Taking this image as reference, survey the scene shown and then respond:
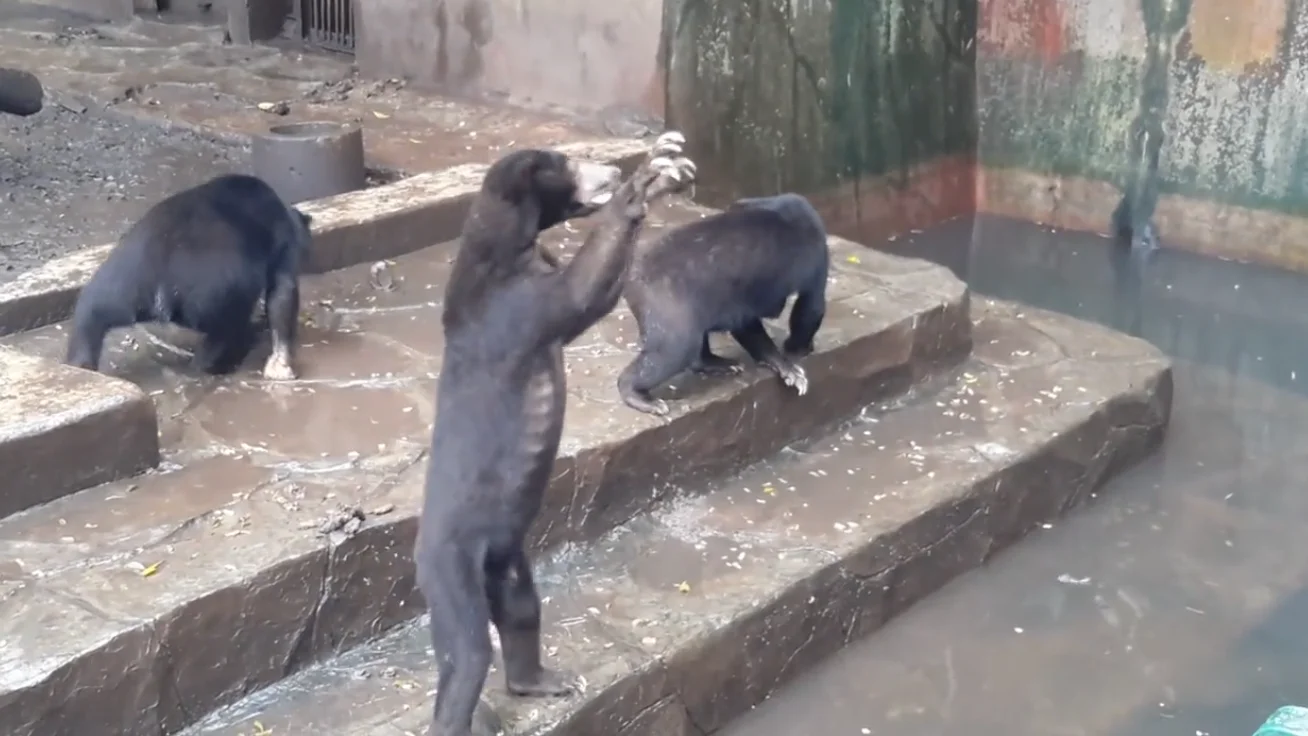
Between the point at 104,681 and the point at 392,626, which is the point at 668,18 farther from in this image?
the point at 104,681

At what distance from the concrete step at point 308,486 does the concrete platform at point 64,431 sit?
5cm

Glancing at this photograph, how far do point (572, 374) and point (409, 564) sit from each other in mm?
1104

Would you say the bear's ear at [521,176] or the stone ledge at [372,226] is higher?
the bear's ear at [521,176]

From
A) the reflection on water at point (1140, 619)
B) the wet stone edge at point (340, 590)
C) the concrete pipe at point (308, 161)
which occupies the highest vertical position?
the concrete pipe at point (308, 161)

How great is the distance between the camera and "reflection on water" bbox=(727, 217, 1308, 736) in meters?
3.99

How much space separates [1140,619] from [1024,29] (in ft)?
16.2

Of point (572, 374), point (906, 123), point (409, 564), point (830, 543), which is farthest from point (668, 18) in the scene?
point (409, 564)

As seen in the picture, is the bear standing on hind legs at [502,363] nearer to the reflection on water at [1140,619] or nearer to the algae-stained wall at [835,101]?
the reflection on water at [1140,619]

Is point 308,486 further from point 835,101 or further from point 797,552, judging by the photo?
point 835,101

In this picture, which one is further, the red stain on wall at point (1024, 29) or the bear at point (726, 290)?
the red stain on wall at point (1024, 29)

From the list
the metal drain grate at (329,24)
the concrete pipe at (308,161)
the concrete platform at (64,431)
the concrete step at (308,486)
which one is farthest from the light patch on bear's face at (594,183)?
the metal drain grate at (329,24)

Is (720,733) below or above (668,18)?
below

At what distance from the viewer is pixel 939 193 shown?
8625mm

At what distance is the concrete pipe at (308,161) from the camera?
602 centimetres
